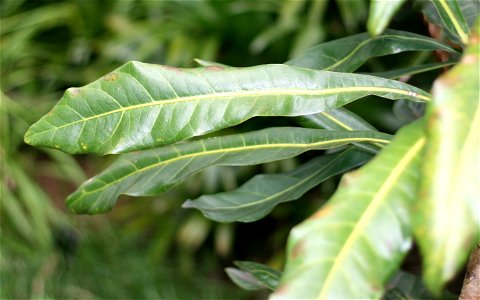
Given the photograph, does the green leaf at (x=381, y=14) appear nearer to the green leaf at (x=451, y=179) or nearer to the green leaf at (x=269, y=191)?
the green leaf at (x=451, y=179)

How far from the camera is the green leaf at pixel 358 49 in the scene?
0.59 m

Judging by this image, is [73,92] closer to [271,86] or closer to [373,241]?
[271,86]

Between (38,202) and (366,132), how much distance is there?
175cm

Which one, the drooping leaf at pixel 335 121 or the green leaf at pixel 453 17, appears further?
the drooping leaf at pixel 335 121

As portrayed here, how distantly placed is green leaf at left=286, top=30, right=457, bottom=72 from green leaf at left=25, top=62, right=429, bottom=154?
0.13 m

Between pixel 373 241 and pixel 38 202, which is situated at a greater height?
pixel 373 241

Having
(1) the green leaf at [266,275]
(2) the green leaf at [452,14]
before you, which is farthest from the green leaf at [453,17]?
(1) the green leaf at [266,275]

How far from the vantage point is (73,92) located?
1.53 feet

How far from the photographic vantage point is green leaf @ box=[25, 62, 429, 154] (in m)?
0.46

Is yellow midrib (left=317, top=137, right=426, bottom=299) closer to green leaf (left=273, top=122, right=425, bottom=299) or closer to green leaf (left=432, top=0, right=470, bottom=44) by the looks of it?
green leaf (left=273, top=122, right=425, bottom=299)

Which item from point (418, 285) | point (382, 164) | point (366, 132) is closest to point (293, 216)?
point (418, 285)

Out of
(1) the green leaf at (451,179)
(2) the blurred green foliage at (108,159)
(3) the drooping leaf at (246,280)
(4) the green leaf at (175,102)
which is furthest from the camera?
(2) the blurred green foliage at (108,159)

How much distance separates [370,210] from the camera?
1.09 ft

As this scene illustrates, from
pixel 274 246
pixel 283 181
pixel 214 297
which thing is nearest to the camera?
pixel 283 181
